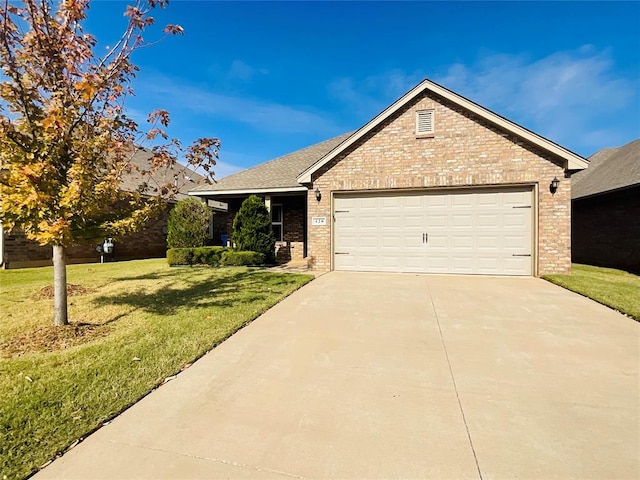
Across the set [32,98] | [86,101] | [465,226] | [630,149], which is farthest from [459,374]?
[630,149]

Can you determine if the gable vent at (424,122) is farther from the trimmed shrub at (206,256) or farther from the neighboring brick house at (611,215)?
the trimmed shrub at (206,256)

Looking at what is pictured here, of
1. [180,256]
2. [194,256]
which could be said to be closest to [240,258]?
[194,256]

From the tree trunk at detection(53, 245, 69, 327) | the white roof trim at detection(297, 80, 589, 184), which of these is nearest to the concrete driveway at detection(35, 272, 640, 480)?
the tree trunk at detection(53, 245, 69, 327)

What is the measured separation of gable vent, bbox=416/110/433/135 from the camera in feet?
31.1

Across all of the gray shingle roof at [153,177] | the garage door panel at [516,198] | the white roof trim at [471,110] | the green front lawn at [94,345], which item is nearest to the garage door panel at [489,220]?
the garage door panel at [516,198]

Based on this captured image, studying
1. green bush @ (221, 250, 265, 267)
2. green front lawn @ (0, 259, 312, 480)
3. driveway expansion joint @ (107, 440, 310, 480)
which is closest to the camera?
driveway expansion joint @ (107, 440, 310, 480)

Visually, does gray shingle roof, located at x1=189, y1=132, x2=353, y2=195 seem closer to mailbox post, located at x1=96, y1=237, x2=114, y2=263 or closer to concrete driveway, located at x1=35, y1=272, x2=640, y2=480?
mailbox post, located at x1=96, y1=237, x2=114, y2=263

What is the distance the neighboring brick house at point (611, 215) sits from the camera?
1067cm

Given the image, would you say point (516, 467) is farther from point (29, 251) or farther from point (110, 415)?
point (29, 251)

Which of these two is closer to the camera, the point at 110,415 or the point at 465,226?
the point at 110,415

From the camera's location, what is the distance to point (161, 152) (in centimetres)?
511

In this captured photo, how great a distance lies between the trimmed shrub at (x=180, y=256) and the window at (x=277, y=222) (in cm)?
378

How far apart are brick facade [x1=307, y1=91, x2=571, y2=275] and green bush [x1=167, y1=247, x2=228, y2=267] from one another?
3827 mm

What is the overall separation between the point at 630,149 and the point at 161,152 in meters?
19.6
